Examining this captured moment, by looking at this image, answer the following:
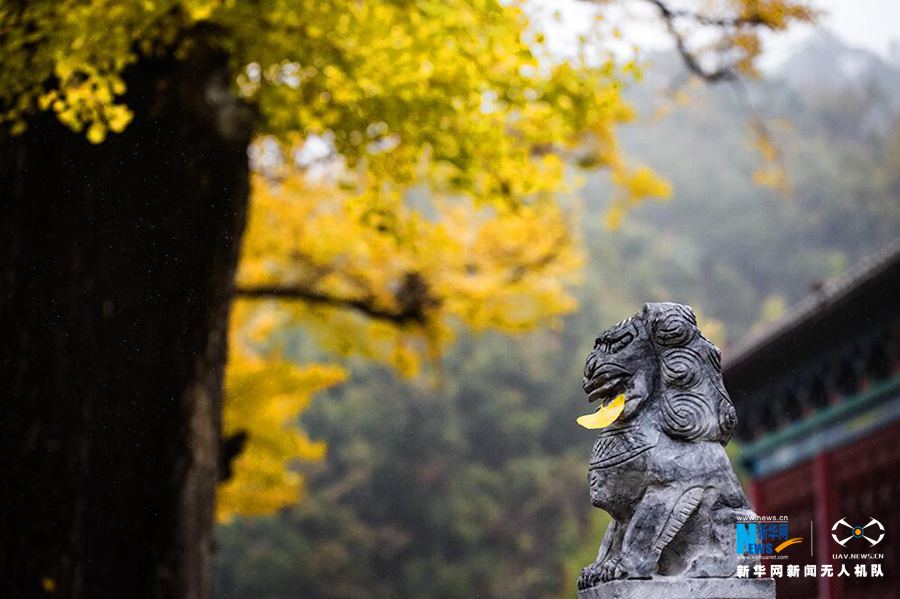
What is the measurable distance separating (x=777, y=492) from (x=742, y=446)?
117 cm

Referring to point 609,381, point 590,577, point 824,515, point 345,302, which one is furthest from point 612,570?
point 345,302

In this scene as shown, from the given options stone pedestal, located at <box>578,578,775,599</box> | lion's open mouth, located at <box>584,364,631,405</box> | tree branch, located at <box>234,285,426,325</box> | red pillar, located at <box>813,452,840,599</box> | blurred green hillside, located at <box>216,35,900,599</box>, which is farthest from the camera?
blurred green hillside, located at <box>216,35,900,599</box>

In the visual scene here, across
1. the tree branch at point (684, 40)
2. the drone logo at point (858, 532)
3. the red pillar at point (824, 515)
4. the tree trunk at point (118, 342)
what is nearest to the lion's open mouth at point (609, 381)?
the tree trunk at point (118, 342)

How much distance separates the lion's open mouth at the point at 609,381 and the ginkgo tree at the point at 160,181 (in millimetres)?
2630

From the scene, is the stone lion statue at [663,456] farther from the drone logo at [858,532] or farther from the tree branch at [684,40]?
the drone logo at [858,532]

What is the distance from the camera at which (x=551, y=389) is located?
111 feet

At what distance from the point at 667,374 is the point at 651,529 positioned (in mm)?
557

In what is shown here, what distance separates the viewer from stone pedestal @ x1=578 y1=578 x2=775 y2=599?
343cm

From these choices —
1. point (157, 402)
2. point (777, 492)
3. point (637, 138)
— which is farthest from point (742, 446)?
point (637, 138)

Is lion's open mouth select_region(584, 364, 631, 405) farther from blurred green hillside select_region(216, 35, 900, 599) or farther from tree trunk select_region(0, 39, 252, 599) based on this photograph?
blurred green hillside select_region(216, 35, 900, 599)

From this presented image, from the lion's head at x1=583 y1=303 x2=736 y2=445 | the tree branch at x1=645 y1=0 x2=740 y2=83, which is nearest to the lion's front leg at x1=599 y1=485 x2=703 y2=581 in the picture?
the lion's head at x1=583 y1=303 x2=736 y2=445

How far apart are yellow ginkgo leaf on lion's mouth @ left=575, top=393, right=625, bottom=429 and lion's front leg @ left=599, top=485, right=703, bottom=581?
0.97 feet

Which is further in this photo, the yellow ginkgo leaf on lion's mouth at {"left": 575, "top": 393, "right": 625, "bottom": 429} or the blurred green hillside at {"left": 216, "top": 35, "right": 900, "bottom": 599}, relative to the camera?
the blurred green hillside at {"left": 216, "top": 35, "right": 900, "bottom": 599}

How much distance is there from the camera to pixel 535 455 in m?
31.9
